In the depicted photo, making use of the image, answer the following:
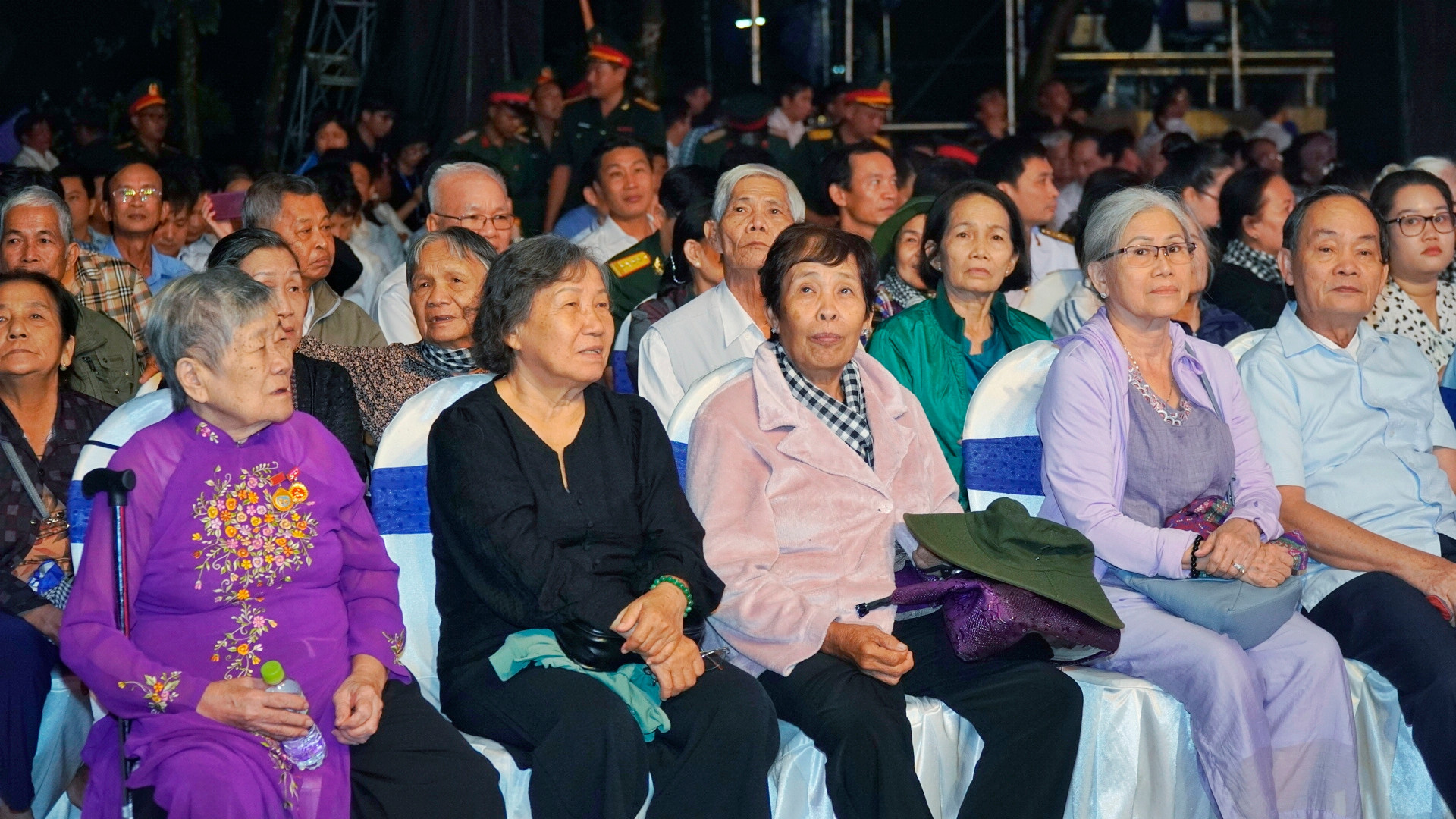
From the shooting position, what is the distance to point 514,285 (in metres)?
2.91

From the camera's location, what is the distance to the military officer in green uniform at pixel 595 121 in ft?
25.0

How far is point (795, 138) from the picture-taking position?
370 inches

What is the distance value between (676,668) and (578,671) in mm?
181

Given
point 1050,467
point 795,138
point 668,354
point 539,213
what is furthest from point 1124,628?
point 795,138

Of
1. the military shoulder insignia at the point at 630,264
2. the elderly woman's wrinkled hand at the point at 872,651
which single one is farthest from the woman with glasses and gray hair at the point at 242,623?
the military shoulder insignia at the point at 630,264

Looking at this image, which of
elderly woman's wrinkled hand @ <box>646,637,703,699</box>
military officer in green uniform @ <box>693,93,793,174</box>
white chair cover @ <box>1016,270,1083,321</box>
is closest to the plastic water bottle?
elderly woman's wrinkled hand @ <box>646,637,703,699</box>

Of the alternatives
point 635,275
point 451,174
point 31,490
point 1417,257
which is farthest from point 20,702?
point 1417,257

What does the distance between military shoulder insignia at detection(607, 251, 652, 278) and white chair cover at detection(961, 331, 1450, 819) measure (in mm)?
2021

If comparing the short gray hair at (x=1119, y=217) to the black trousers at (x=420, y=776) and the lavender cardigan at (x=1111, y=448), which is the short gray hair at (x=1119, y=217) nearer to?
the lavender cardigan at (x=1111, y=448)

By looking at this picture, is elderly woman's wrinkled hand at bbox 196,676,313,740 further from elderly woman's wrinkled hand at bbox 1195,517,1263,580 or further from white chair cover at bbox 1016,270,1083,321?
white chair cover at bbox 1016,270,1083,321

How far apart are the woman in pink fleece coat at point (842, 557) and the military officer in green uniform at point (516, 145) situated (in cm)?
473

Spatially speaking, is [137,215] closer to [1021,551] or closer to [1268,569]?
[1021,551]

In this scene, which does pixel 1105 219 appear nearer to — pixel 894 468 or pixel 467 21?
pixel 894 468

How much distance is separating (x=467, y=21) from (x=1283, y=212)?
186 inches
